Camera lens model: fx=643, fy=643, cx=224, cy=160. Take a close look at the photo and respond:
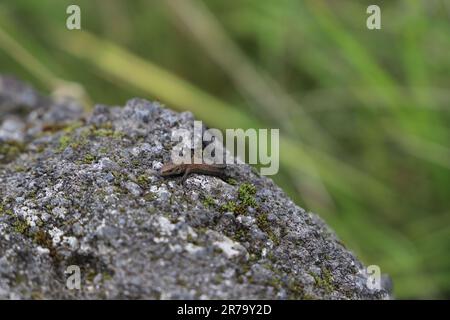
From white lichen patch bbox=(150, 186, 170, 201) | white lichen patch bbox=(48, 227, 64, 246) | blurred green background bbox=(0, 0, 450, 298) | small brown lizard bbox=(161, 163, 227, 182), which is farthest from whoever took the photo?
blurred green background bbox=(0, 0, 450, 298)

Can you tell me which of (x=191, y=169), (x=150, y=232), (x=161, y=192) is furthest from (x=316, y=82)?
(x=150, y=232)

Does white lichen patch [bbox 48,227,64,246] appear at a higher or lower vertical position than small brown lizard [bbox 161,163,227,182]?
lower

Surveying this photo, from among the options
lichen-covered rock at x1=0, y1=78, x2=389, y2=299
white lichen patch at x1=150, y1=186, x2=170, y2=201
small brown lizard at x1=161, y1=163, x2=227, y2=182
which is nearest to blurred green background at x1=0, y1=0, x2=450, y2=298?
lichen-covered rock at x1=0, y1=78, x2=389, y2=299

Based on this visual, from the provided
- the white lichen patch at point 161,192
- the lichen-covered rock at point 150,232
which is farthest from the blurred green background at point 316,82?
the white lichen patch at point 161,192

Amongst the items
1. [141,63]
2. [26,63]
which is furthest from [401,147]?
[26,63]

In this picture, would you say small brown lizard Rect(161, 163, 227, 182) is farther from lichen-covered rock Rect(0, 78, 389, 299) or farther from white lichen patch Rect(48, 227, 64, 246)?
white lichen patch Rect(48, 227, 64, 246)

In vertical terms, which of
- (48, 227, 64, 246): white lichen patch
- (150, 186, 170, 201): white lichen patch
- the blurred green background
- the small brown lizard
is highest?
the blurred green background

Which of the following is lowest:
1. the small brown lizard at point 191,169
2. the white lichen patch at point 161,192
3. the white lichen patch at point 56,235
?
the white lichen patch at point 56,235

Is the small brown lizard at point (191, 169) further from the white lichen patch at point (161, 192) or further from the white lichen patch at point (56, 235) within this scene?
the white lichen patch at point (56, 235)
